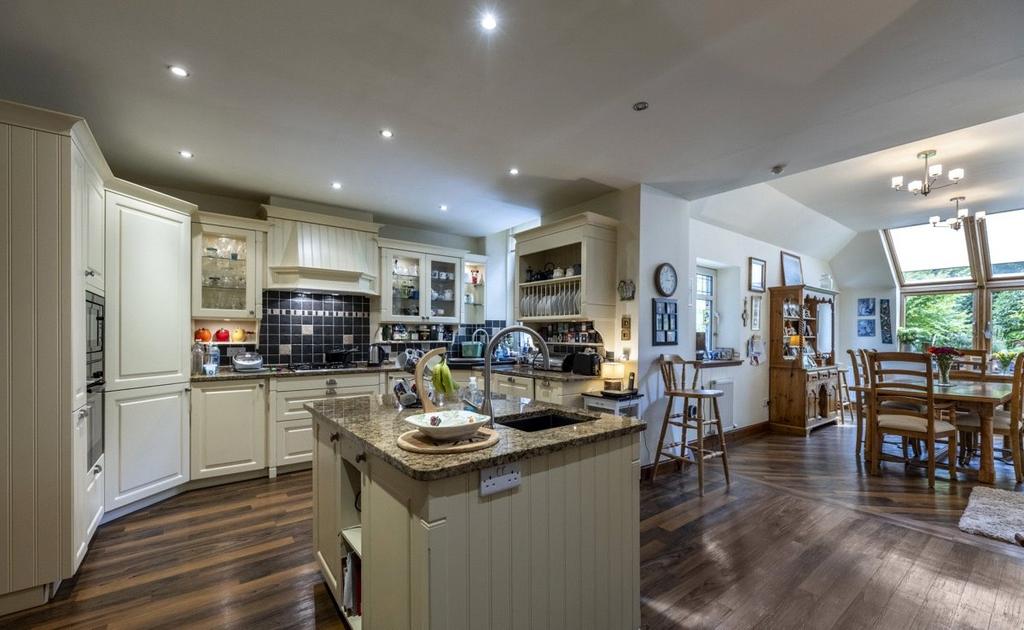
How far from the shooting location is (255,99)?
7.59 ft

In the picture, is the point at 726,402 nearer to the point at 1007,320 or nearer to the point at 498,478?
the point at 498,478

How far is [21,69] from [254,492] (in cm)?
289

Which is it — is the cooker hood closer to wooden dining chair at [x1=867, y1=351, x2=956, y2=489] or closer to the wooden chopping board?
the wooden chopping board

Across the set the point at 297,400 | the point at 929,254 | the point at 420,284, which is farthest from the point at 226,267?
the point at 929,254

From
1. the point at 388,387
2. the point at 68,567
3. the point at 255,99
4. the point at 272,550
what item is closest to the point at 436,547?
the point at 272,550

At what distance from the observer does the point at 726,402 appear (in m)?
4.75

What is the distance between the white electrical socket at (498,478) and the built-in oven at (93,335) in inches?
96.0

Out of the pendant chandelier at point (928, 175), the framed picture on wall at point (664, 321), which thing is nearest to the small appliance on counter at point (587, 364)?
the framed picture on wall at point (664, 321)

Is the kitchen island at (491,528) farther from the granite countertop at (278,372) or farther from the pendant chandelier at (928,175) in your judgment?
the pendant chandelier at (928,175)

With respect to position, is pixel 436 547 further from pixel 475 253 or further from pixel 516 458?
pixel 475 253

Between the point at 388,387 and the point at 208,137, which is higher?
the point at 208,137

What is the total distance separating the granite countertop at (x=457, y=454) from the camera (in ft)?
3.99

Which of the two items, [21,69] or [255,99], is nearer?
[21,69]

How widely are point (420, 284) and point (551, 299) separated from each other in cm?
160
